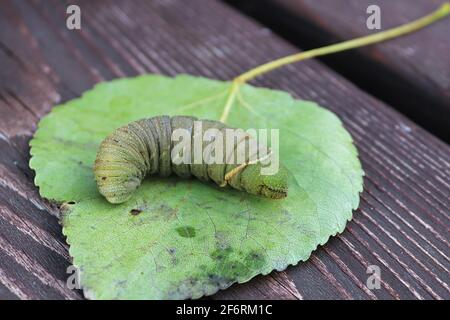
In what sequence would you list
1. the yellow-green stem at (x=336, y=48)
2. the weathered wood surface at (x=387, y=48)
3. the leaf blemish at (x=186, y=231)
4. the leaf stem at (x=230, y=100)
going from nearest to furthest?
1. the leaf blemish at (x=186, y=231)
2. the leaf stem at (x=230, y=100)
3. the yellow-green stem at (x=336, y=48)
4. the weathered wood surface at (x=387, y=48)

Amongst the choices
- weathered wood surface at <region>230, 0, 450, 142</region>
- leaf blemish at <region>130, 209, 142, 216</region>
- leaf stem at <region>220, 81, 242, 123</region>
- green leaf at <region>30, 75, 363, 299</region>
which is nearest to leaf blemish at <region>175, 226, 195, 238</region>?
green leaf at <region>30, 75, 363, 299</region>

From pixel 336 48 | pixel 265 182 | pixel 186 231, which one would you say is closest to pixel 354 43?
pixel 336 48

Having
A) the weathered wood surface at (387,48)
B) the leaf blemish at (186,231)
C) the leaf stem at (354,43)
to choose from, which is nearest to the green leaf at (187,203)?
the leaf blemish at (186,231)

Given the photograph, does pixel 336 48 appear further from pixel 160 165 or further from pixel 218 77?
pixel 160 165

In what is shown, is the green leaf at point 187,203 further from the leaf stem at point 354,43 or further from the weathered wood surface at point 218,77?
the leaf stem at point 354,43
